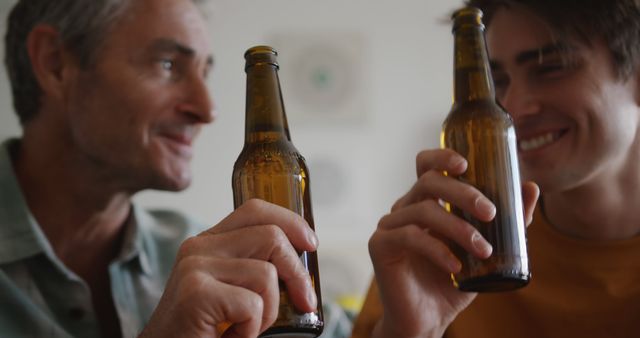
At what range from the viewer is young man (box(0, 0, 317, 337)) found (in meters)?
1.14

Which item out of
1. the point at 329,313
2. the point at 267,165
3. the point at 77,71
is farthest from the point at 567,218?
the point at 77,71

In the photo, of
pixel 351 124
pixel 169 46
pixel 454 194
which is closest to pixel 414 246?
pixel 454 194

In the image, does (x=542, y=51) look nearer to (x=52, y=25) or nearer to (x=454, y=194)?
(x=454, y=194)

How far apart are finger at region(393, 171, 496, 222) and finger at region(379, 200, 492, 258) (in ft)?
0.05

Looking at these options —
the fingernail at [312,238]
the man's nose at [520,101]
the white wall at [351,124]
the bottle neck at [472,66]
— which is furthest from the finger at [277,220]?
the white wall at [351,124]

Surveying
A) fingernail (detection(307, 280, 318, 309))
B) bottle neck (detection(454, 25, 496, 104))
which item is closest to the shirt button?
fingernail (detection(307, 280, 318, 309))

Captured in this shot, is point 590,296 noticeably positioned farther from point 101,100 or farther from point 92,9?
point 92,9

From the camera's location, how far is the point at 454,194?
0.78 m

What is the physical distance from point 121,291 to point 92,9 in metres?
0.53

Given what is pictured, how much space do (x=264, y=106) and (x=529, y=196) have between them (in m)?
0.35

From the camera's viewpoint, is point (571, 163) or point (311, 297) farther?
point (571, 163)

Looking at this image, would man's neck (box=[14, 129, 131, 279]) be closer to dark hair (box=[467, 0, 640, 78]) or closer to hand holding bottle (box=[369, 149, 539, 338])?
hand holding bottle (box=[369, 149, 539, 338])

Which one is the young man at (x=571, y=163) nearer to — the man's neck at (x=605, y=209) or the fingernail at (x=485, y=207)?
the man's neck at (x=605, y=209)

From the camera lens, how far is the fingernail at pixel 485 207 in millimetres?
741
